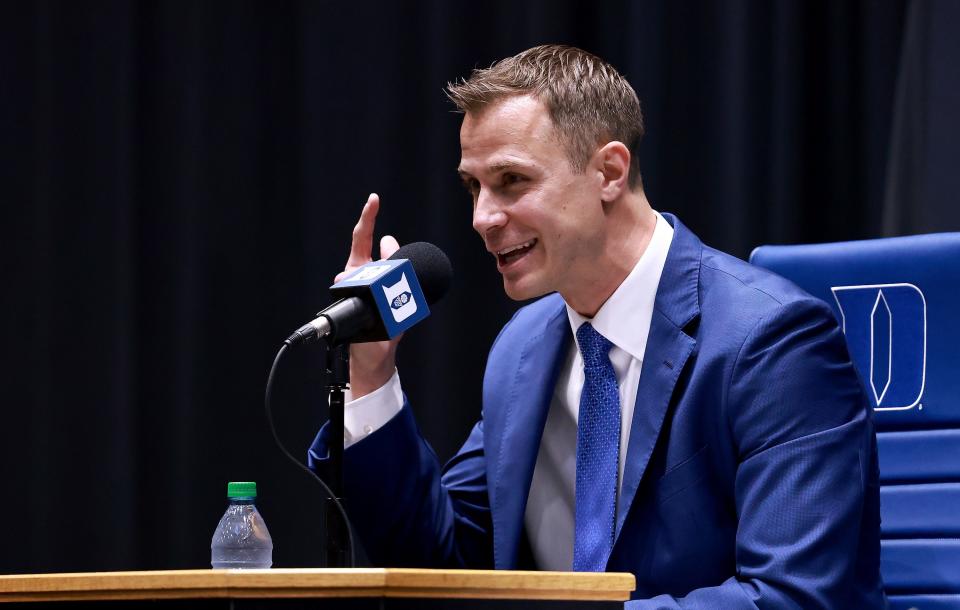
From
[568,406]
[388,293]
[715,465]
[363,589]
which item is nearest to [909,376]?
[715,465]

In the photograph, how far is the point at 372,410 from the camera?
5.90 feet

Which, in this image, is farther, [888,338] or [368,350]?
[888,338]

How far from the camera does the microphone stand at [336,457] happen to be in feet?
4.38

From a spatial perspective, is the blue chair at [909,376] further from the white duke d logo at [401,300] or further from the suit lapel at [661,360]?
the white duke d logo at [401,300]

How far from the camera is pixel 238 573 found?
1.02 m

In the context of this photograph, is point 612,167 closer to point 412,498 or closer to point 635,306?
point 635,306

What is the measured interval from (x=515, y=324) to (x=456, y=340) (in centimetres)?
61

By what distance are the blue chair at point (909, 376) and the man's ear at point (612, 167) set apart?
288mm

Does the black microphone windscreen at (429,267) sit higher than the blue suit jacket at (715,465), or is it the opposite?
the black microphone windscreen at (429,267)

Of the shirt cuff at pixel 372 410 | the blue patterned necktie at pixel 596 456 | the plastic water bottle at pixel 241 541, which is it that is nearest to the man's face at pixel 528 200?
the blue patterned necktie at pixel 596 456

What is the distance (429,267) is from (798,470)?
53 cm

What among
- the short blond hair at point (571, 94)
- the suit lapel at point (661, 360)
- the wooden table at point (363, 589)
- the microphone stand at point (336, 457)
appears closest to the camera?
the wooden table at point (363, 589)

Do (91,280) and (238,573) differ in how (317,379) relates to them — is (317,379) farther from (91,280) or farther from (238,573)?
(238,573)

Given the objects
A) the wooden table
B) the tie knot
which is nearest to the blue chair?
the tie knot
